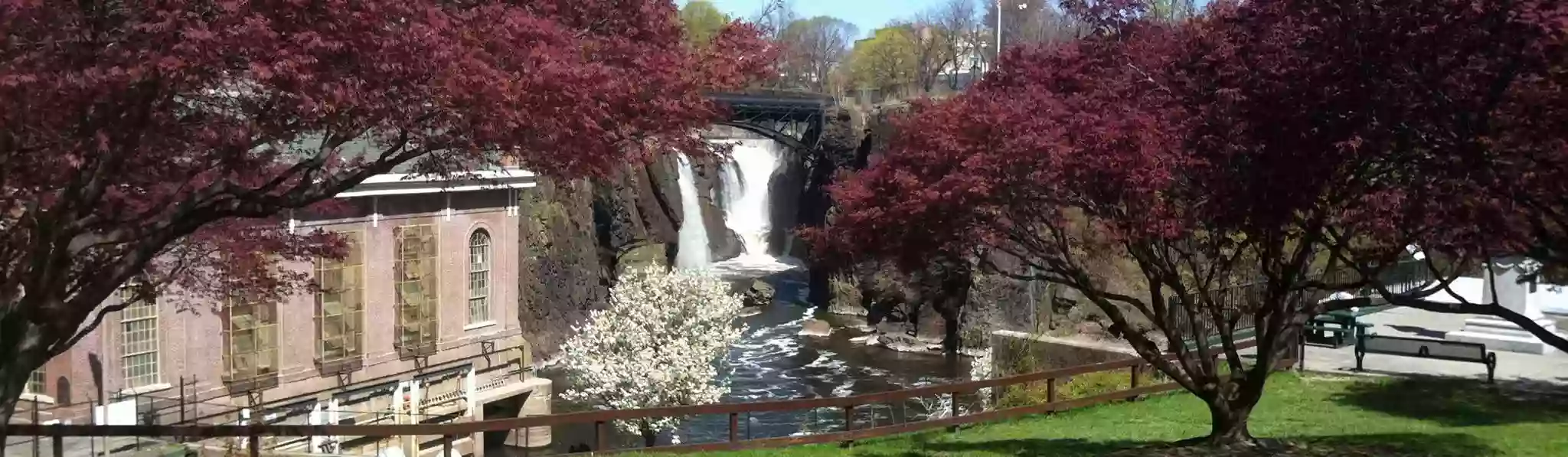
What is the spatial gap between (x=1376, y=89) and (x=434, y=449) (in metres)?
18.1

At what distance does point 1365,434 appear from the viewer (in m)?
11.3

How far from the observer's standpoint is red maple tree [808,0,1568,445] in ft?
22.0

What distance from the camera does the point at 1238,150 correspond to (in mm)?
7578

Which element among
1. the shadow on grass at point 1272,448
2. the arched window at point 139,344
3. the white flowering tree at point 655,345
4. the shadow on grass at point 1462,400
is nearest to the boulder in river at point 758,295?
the white flowering tree at point 655,345

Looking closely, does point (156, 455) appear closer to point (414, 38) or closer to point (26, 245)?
point (26, 245)

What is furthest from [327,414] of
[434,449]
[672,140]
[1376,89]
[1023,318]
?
[1023,318]

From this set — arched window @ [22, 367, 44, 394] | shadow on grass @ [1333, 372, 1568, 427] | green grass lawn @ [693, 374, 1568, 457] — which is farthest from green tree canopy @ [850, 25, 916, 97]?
green grass lawn @ [693, 374, 1568, 457]

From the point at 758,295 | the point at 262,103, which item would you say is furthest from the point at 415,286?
the point at 758,295

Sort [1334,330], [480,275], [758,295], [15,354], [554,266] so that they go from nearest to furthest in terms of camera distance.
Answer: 1. [15,354]
2. [1334,330]
3. [480,275]
4. [554,266]
5. [758,295]

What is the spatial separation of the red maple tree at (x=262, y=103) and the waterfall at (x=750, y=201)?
202 ft

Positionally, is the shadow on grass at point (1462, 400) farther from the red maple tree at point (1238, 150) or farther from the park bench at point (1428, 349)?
the red maple tree at point (1238, 150)

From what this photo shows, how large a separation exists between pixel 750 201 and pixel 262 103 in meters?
65.2

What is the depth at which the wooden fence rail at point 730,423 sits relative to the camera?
30.7ft

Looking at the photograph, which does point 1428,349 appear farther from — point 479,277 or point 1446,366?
point 479,277
